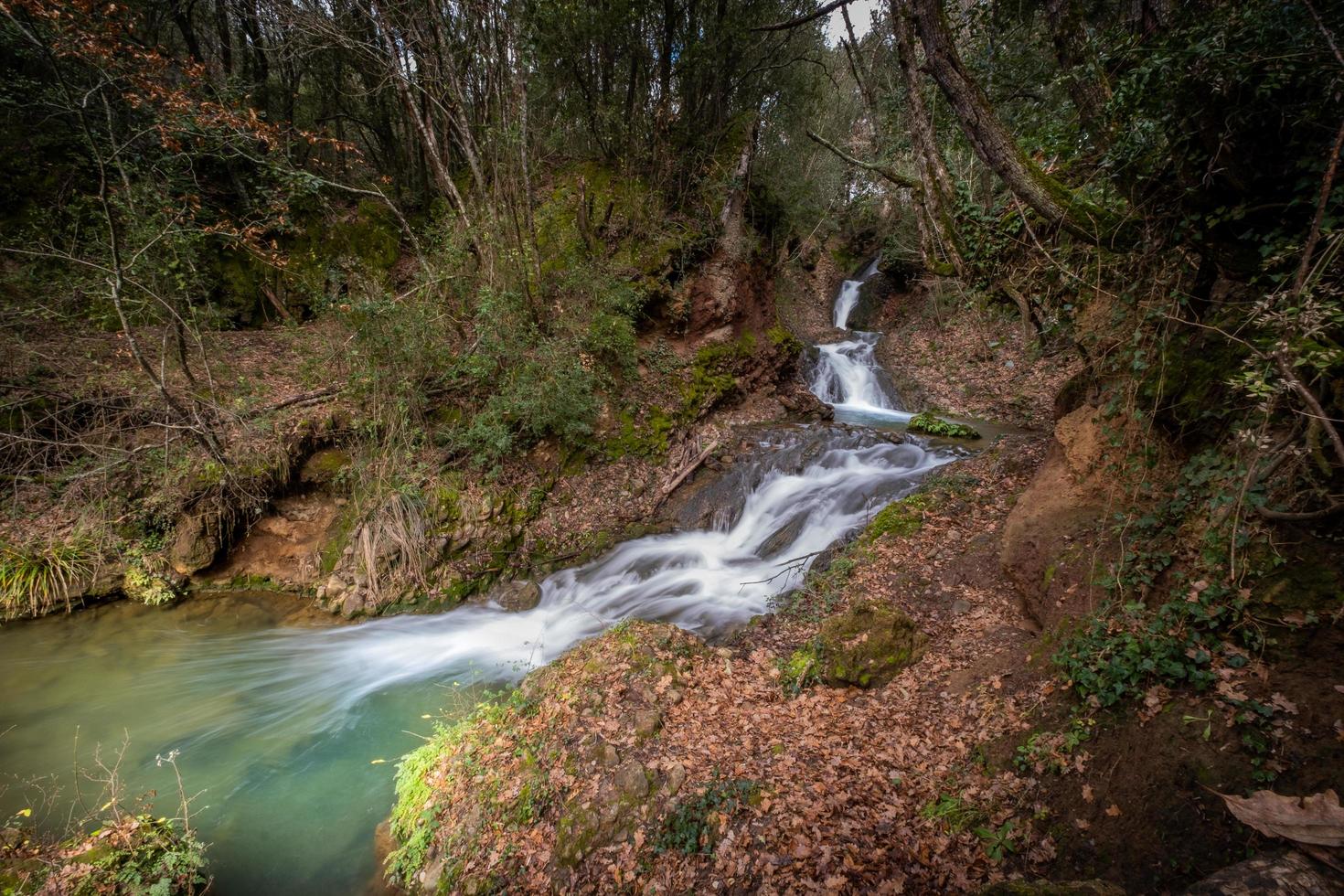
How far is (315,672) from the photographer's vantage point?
6.54 m

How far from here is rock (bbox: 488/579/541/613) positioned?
7617mm

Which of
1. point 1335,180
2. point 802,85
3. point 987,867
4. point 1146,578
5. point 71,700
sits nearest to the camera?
point 1335,180

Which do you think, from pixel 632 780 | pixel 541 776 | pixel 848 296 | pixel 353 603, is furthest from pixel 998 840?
pixel 848 296

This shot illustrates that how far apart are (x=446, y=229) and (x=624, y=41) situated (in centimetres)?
604

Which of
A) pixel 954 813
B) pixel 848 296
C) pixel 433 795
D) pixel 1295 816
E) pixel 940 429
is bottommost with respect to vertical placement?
pixel 433 795

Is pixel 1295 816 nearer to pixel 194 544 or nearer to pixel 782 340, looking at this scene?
pixel 194 544

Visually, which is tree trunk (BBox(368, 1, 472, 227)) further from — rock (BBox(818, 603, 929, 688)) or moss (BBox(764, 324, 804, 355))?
rock (BBox(818, 603, 929, 688))

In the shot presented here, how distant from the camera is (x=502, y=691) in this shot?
19.5 ft

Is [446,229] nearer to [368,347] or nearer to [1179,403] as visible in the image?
[368,347]

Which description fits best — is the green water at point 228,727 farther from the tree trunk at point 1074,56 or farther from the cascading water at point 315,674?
the tree trunk at point 1074,56

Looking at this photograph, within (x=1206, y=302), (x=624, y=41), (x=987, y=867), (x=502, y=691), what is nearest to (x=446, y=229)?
(x=624, y=41)

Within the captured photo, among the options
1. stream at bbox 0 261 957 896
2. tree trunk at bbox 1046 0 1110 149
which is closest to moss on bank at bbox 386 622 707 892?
stream at bbox 0 261 957 896

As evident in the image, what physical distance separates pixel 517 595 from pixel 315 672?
8.81 feet

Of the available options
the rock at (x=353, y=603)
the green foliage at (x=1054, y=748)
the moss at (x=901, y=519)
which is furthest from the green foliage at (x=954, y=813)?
the rock at (x=353, y=603)
